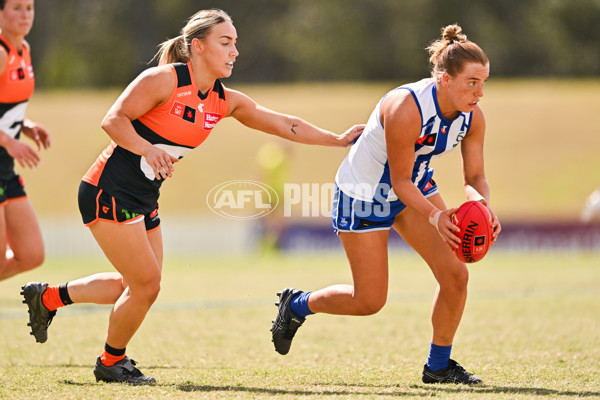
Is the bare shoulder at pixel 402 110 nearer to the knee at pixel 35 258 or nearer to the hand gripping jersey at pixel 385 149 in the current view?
the hand gripping jersey at pixel 385 149

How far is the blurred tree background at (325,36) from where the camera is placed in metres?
43.1

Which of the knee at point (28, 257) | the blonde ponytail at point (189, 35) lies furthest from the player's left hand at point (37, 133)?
the blonde ponytail at point (189, 35)

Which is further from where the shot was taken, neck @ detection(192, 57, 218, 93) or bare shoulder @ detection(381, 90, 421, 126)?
neck @ detection(192, 57, 218, 93)

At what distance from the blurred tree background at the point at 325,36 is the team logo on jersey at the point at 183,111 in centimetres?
3928

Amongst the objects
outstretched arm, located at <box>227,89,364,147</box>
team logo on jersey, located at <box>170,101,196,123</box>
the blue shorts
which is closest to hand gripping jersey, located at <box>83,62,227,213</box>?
team logo on jersey, located at <box>170,101,196,123</box>

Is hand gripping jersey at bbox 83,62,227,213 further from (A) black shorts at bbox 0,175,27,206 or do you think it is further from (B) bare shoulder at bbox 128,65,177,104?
(A) black shorts at bbox 0,175,27,206

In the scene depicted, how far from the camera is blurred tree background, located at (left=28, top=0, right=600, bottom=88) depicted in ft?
141

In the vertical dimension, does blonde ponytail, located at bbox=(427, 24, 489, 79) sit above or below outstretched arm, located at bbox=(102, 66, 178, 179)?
above

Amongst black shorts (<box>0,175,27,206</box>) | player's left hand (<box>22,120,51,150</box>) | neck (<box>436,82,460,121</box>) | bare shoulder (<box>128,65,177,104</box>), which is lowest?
black shorts (<box>0,175,27,206</box>)

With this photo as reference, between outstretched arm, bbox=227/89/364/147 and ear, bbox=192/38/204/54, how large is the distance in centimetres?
41

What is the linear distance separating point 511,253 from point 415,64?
2785 centimetres

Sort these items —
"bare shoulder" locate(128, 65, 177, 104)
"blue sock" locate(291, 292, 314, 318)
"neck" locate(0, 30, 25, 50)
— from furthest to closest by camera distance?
1. "neck" locate(0, 30, 25, 50)
2. "blue sock" locate(291, 292, 314, 318)
3. "bare shoulder" locate(128, 65, 177, 104)

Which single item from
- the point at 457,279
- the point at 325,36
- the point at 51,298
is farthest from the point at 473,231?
the point at 325,36

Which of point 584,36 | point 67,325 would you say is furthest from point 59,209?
point 584,36
